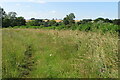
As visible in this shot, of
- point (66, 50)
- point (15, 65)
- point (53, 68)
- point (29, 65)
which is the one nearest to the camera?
point (53, 68)

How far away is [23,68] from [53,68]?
3.00 ft

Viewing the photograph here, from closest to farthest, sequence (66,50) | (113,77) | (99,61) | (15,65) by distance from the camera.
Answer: (113,77) < (99,61) < (15,65) < (66,50)

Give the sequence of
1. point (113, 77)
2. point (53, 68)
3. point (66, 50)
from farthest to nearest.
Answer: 1. point (66, 50)
2. point (53, 68)
3. point (113, 77)

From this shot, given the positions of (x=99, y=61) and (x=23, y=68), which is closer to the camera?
(x=99, y=61)

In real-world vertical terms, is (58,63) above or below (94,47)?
below

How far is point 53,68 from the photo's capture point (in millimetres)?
3803

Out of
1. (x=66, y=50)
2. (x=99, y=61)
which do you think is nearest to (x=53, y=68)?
(x=99, y=61)

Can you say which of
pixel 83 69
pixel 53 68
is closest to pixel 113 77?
pixel 83 69

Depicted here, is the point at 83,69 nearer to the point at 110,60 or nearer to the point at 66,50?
the point at 110,60

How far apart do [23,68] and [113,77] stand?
2398mm

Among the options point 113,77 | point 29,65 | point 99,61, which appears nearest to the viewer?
point 113,77

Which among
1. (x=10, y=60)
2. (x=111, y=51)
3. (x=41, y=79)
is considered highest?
(x=111, y=51)

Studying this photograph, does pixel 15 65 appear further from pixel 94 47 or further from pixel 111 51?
pixel 111 51

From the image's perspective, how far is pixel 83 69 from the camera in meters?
3.49
